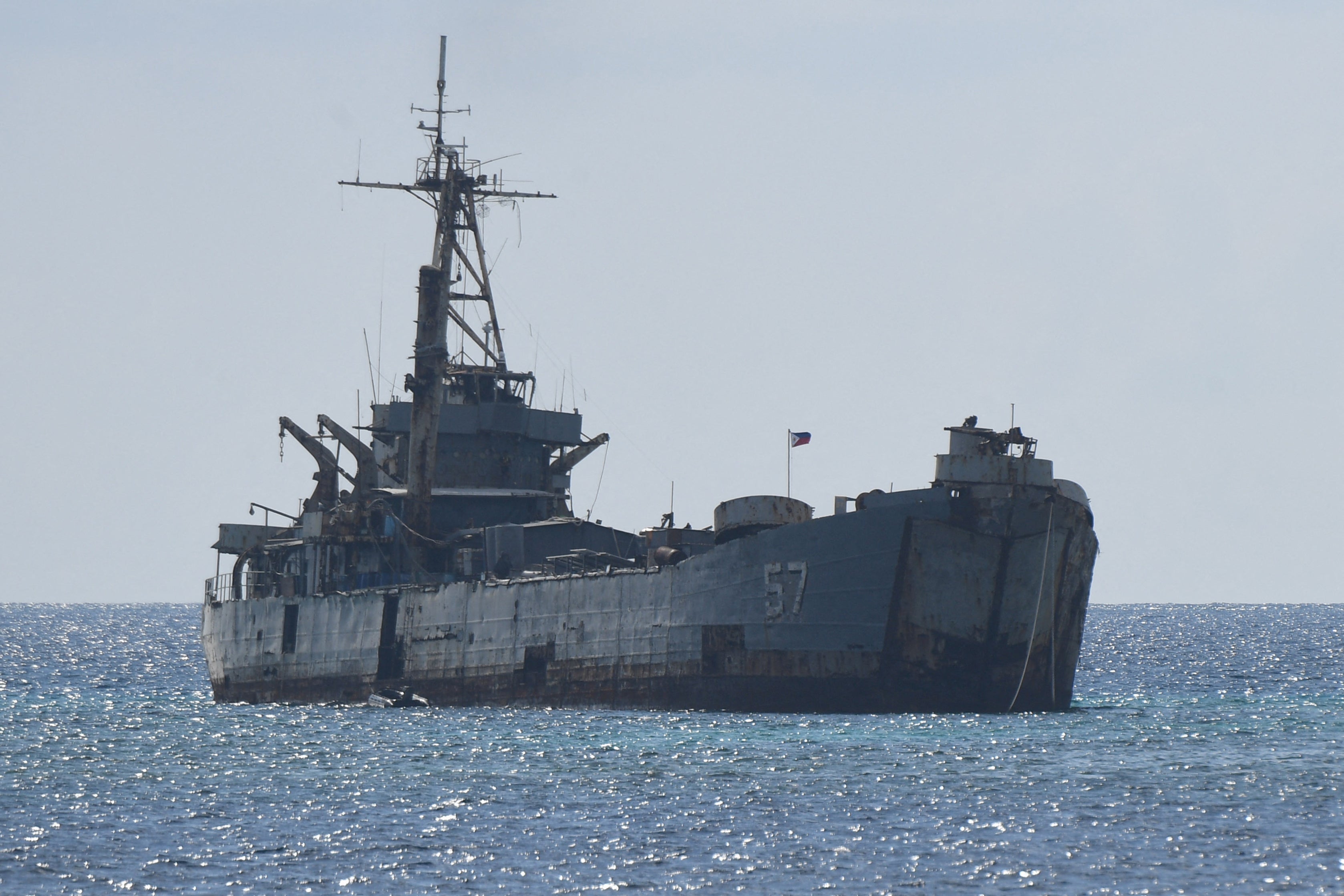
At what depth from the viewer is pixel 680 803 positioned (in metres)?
26.6

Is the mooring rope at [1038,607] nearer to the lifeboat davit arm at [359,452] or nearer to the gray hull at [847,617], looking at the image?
the gray hull at [847,617]

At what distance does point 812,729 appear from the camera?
3506 centimetres

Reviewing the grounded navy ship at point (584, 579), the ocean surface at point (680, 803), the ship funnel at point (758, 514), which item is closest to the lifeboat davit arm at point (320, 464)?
the grounded navy ship at point (584, 579)

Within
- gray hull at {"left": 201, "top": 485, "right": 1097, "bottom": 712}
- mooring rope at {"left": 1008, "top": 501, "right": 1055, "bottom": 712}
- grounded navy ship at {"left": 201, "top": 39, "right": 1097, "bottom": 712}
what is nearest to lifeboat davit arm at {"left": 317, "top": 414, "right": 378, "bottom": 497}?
grounded navy ship at {"left": 201, "top": 39, "right": 1097, "bottom": 712}

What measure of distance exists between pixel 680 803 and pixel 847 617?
9.90 metres

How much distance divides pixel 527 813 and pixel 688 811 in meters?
2.43

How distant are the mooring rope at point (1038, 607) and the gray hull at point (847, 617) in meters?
0.04

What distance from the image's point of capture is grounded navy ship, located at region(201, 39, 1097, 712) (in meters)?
35.6

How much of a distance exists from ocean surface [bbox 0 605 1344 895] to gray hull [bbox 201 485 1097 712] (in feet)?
2.27

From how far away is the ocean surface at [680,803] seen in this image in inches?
834

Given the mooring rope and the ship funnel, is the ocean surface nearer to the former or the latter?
the mooring rope

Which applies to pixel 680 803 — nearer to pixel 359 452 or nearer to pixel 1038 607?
pixel 1038 607

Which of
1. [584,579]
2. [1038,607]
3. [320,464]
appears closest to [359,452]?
[320,464]

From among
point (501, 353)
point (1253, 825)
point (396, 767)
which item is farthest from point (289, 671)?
point (1253, 825)
